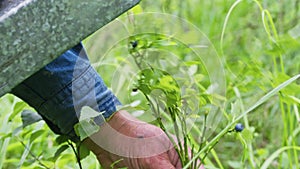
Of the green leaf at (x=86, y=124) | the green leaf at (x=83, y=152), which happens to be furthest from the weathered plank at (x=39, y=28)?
the green leaf at (x=83, y=152)

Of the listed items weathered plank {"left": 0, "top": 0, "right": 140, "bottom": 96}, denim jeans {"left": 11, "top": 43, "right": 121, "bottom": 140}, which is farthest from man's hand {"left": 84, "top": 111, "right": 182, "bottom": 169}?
weathered plank {"left": 0, "top": 0, "right": 140, "bottom": 96}

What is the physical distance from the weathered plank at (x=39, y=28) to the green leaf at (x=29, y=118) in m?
0.41

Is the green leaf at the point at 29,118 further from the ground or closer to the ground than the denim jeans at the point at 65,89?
closer to the ground

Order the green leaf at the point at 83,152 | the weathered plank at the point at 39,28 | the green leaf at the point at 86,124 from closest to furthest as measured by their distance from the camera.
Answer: the weathered plank at the point at 39,28 < the green leaf at the point at 86,124 < the green leaf at the point at 83,152

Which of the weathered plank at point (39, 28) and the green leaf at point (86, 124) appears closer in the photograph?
the weathered plank at point (39, 28)

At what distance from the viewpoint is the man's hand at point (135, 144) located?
1109 mm

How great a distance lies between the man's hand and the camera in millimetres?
1109

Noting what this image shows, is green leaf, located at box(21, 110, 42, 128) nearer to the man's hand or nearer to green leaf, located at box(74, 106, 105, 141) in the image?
the man's hand

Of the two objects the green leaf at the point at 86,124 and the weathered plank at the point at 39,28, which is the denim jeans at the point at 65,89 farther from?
the weathered plank at the point at 39,28

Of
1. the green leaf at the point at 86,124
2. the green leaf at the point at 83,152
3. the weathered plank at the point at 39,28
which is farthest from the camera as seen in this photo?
the green leaf at the point at 83,152

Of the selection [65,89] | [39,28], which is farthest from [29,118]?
[39,28]

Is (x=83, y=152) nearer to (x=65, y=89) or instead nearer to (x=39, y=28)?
(x=65, y=89)

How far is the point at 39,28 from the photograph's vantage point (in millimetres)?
705

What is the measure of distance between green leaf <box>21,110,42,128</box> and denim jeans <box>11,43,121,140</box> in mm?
21
